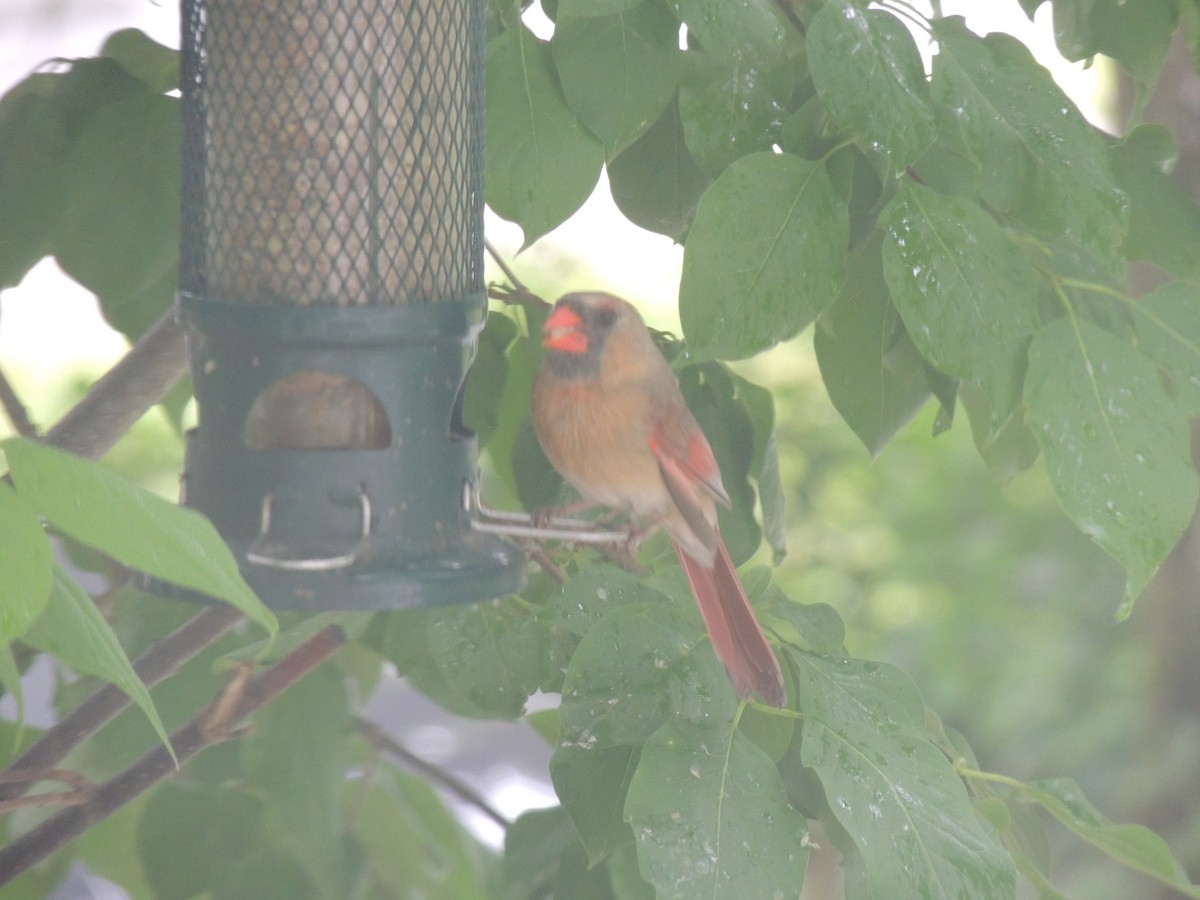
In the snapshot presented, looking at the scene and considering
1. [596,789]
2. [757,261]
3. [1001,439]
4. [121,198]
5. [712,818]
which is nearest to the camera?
[712,818]

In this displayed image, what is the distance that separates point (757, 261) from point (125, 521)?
2.63ft

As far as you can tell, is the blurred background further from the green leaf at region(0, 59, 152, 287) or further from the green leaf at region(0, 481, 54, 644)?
the green leaf at region(0, 481, 54, 644)

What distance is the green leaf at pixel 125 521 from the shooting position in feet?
3.32

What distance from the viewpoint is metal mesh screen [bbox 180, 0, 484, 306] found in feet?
6.37

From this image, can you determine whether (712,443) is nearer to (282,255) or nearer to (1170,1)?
(282,255)

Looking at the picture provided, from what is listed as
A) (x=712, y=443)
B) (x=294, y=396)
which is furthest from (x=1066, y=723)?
(x=294, y=396)

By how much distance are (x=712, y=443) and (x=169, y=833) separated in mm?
1017

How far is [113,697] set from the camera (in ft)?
6.43

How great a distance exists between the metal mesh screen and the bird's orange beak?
0.73ft

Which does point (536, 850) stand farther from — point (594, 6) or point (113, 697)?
point (594, 6)

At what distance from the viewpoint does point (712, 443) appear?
2.19 meters

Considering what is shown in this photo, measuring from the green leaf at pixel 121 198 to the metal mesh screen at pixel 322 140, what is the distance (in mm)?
68

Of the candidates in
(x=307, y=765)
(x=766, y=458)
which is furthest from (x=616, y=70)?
(x=307, y=765)

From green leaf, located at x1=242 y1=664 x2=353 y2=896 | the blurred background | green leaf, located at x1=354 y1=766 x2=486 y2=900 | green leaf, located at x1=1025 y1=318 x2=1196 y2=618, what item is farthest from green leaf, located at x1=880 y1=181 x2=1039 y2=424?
the blurred background
